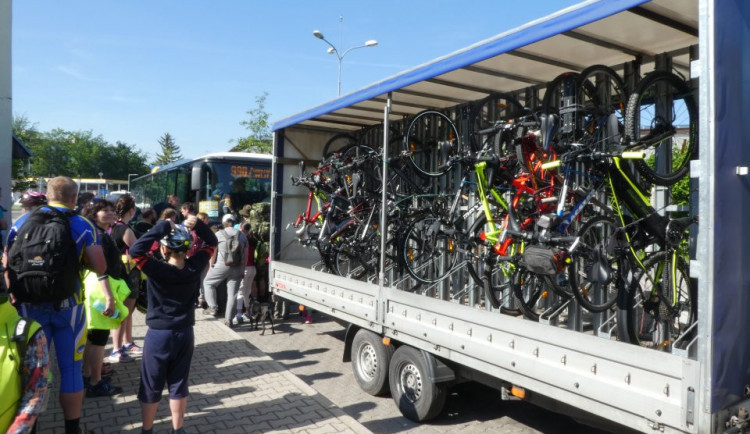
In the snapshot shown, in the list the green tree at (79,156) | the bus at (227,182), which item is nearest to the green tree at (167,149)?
the green tree at (79,156)

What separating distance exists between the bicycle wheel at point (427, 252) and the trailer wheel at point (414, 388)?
1.33 meters

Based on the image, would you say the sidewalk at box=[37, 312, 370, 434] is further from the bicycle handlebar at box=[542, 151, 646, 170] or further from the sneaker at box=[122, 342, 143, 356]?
the bicycle handlebar at box=[542, 151, 646, 170]

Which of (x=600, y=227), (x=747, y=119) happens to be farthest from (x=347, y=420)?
(x=747, y=119)

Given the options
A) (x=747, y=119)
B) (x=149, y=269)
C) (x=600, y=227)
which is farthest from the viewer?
(x=600, y=227)

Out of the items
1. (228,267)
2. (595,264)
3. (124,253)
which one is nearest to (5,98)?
(124,253)

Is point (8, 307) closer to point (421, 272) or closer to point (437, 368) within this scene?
point (437, 368)

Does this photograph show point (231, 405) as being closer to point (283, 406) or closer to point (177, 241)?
point (283, 406)

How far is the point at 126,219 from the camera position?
239 inches

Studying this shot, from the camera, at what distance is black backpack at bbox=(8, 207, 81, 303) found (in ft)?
11.5

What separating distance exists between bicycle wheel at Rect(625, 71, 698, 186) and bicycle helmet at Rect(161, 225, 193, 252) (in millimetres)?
3248

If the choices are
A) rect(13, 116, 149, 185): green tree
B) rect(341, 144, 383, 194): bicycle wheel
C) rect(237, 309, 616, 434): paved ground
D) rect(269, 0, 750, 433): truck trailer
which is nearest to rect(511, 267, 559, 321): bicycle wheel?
rect(269, 0, 750, 433): truck trailer

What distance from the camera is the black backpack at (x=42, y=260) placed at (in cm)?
351

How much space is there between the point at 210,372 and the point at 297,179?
2886mm

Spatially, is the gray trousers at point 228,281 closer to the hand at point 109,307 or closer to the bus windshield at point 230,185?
the bus windshield at point 230,185
